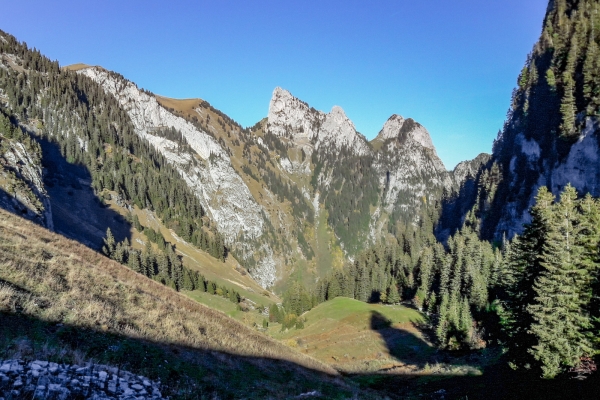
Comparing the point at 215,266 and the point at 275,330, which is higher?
the point at 215,266

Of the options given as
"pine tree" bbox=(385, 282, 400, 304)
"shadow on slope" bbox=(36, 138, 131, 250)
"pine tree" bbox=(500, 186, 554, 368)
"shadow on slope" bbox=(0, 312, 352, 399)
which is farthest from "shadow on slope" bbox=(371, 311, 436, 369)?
"shadow on slope" bbox=(36, 138, 131, 250)

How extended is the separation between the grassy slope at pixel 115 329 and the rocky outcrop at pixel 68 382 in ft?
2.49

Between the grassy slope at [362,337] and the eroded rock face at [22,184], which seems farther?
the eroded rock face at [22,184]

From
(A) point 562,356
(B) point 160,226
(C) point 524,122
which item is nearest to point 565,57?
(C) point 524,122

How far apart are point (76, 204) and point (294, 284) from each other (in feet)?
287

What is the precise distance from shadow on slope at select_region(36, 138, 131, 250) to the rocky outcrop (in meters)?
112

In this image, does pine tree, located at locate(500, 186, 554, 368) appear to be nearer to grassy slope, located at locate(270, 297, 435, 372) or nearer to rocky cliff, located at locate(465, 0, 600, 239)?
grassy slope, located at locate(270, 297, 435, 372)

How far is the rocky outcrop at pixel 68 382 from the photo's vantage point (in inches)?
300

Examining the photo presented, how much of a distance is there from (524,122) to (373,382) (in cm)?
13919

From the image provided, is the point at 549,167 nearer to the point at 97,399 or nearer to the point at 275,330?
the point at 275,330

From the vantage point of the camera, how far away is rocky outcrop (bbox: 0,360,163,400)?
300 inches

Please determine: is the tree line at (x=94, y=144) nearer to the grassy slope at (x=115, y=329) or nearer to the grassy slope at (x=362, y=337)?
the grassy slope at (x=362, y=337)

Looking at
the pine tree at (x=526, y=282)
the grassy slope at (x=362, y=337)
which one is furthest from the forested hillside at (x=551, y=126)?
the pine tree at (x=526, y=282)

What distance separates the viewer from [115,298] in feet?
60.7
